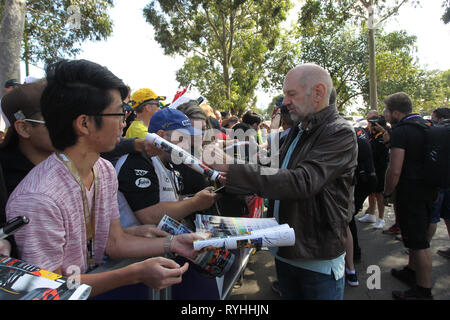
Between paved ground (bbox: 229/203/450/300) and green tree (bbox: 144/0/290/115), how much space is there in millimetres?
13311

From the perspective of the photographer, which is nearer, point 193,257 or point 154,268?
point 154,268

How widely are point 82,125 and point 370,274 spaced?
158 inches

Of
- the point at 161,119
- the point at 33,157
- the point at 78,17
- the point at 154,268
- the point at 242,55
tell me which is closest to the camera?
the point at 154,268

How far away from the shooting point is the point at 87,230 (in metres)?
1.37

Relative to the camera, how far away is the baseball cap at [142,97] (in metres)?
3.80

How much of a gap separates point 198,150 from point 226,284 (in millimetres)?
1194

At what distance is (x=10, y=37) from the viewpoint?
6824 mm

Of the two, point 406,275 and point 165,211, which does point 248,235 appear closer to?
point 165,211

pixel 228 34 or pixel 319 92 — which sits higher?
pixel 228 34

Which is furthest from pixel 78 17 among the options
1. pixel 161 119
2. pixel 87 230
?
pixel 87 230

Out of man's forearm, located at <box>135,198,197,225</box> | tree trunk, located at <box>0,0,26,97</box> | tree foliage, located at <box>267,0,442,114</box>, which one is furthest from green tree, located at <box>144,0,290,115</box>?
man's forearm, located at <box>135,198,197,225</box>

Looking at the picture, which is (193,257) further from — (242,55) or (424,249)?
(242,55)

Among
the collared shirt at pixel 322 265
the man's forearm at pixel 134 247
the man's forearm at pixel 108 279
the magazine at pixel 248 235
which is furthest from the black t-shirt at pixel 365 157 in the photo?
the man's forearm at pixel 108 279

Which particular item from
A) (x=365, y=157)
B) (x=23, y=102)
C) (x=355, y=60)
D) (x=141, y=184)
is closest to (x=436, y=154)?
(x=365, y=157)
